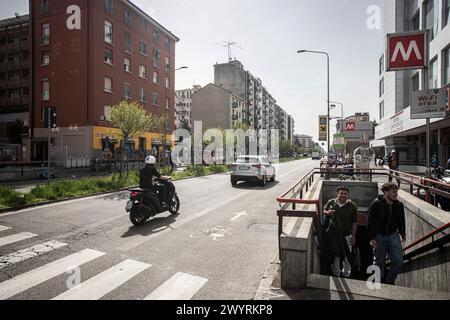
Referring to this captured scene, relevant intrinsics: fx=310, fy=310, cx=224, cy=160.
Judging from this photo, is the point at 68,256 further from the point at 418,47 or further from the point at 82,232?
the point at 418,47

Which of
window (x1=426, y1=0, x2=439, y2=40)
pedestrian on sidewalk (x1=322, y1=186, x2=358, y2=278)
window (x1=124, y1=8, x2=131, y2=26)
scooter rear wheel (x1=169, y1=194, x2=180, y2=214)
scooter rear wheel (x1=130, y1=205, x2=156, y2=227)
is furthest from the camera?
window (x1=124, y1=8, x2=131, y2=26)

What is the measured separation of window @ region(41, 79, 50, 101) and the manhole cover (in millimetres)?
32630

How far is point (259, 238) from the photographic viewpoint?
6695 mm

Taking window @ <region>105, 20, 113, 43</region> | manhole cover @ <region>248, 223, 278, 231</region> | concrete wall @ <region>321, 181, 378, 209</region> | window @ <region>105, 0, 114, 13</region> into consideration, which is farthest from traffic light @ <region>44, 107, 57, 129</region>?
window @ <region>105, 0, 114, 13</region>

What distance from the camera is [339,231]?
566cm

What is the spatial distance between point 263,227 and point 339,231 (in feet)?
7.72

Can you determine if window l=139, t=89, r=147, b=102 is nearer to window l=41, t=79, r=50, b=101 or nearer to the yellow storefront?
the yellow storefront

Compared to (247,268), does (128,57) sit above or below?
above

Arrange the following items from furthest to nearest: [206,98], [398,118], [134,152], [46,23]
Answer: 1. [206,98]
2. [134,152]
3. [46,23]
4. [398,118]

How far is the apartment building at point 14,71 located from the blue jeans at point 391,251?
4624cm

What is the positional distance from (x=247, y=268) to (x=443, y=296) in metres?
2.56

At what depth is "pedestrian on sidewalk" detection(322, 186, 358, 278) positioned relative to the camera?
562 centimetres

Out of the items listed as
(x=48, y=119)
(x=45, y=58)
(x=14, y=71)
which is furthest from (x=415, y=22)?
(x=14, y=71)
